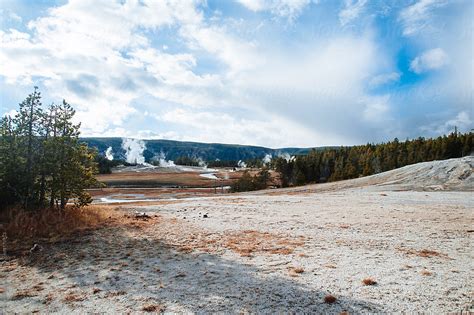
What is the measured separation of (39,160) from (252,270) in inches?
718

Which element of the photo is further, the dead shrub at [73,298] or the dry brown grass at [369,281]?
the dry brown grass at [369,281]

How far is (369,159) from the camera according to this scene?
106 metres

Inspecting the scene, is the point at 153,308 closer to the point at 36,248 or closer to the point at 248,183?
the point at 36,248

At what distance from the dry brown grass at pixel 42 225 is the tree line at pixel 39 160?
1.59 m

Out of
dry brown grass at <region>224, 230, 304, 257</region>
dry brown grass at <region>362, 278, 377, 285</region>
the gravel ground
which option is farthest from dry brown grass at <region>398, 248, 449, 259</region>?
dry brown grass at <region>224, 230, 304, 257</region>

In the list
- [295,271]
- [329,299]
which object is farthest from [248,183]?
[329,299]

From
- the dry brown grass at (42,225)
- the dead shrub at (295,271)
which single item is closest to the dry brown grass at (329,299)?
the dead shrub at (295,271)

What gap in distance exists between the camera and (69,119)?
75.7 feet

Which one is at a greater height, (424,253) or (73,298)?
(424,253)

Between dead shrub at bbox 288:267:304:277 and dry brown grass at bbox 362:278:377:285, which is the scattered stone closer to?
dead shrub at bbox 288:267:304:277

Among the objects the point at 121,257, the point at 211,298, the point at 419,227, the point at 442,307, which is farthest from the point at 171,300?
the point at 419,227

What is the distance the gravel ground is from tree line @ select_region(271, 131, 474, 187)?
88940mm

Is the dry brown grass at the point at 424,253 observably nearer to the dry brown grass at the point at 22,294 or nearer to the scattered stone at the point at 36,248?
the dry brown grass at the point at 22,294

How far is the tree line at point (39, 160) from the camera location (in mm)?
20125
